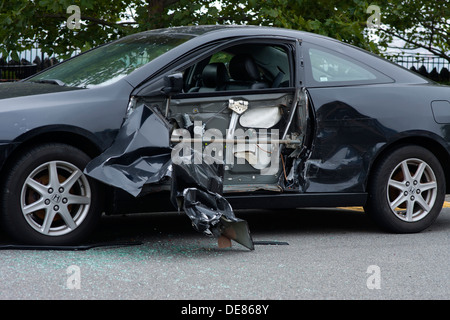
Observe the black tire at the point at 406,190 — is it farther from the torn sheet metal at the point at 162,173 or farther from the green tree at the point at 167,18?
the green tree at the point at 167,18

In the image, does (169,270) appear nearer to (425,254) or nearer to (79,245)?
(79,245)

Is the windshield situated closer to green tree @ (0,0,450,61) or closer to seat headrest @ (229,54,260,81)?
seat headrest @ (229,54,260,81)

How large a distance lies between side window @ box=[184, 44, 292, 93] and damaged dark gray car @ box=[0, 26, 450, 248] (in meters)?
0.01

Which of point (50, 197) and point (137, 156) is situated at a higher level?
point (137, 156)

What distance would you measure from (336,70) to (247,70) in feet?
2.43

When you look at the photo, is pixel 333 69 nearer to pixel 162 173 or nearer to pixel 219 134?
pixel 219 134

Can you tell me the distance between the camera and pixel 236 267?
5074mm

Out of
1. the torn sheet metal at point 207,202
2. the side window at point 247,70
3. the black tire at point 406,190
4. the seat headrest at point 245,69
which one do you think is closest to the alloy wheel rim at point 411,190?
the black tire at point 406,190

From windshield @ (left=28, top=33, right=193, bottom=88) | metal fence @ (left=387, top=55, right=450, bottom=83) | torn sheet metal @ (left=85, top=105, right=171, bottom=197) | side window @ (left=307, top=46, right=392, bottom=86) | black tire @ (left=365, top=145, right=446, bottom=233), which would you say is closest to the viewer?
torn sheet metal @ (left=85, top=105, right=171, bottom=197)

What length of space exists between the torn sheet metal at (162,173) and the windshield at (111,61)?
1.55 ft

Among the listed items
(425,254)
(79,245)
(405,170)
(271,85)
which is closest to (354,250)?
(425,254)

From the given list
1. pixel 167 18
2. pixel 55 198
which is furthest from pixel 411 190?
pixel 167 18

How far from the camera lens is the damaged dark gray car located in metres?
5.29

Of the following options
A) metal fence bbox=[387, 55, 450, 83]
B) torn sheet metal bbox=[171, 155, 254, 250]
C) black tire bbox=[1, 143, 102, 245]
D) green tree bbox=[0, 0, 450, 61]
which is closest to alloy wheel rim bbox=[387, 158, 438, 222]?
torn sheet metal bbox=[171, 155, 254, 250]
